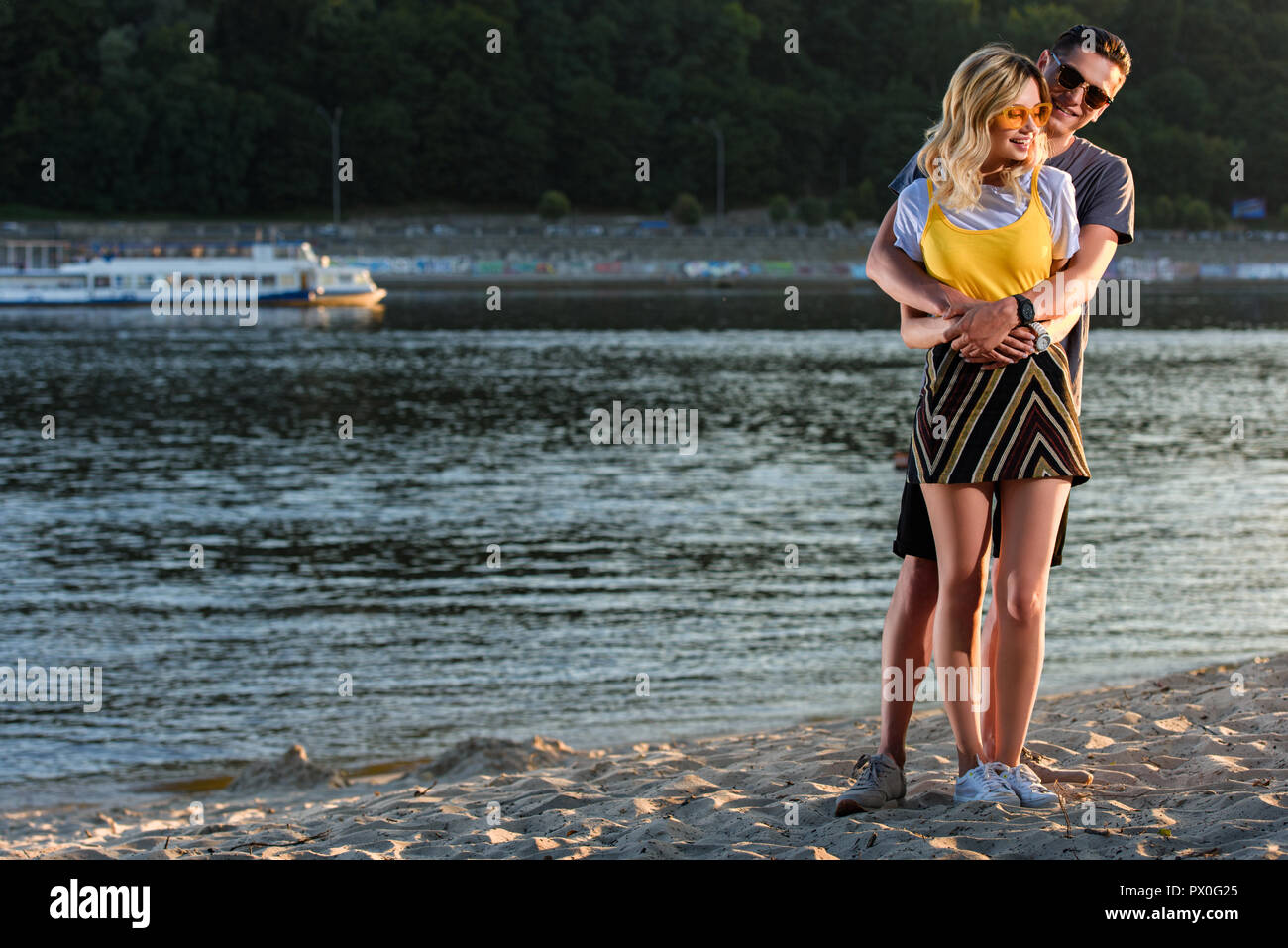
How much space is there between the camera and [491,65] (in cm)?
11050

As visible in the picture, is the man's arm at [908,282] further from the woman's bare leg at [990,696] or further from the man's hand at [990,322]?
the woman's bare leg at [990,696]

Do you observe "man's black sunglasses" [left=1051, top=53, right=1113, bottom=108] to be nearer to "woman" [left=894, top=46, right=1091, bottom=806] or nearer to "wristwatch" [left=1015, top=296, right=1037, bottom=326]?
"woman" [left=894, top=46, right=1091, bottom=806]

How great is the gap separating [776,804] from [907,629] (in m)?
0.77

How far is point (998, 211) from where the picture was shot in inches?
188

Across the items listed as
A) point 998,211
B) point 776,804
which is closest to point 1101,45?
point 998,211

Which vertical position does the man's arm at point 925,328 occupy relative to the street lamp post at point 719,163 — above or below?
below

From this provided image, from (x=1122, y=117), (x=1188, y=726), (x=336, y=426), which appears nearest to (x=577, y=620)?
(x=1188, y=726)

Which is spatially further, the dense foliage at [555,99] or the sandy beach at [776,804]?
the dense foliage at [555,99]

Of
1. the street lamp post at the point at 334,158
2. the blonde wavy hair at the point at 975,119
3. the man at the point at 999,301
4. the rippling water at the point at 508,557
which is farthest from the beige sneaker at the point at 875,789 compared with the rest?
the street lamp post at the point at 334,158

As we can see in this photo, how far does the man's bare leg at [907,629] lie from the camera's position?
5152 mm

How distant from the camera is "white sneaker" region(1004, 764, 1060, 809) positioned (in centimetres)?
500

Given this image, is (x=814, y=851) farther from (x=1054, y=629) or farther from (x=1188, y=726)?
(x=1054, y=629)

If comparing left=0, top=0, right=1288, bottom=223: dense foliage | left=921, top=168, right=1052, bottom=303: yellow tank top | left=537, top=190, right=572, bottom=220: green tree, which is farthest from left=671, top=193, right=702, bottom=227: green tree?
left=921, top=168, right=1052, bottom=303: yellow tank top

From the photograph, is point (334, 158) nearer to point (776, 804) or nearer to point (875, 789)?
point (776, 804)
